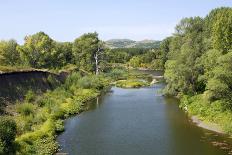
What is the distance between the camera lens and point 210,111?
190ft

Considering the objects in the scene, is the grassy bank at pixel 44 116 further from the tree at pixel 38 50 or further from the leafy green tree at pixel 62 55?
the leafy green tree at pixel 62 55

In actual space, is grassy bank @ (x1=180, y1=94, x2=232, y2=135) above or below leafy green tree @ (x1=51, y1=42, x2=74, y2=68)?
below

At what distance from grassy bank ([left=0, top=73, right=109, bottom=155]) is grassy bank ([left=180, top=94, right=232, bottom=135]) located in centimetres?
2050

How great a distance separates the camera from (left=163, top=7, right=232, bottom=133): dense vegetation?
178 feet

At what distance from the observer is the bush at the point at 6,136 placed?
117ft

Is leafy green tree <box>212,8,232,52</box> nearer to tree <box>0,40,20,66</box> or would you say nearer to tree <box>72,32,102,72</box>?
tree <box>0,40,20,66</box>

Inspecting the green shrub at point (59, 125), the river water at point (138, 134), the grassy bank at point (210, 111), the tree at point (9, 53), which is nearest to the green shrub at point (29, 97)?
the river water at point (138, 134)

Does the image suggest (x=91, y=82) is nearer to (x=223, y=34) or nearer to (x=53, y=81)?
(x=53, y=81)

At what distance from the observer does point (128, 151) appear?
42344 millimetres

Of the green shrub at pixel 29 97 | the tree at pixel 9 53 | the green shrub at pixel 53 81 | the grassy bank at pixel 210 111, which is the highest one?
the tree at pixel 9 53

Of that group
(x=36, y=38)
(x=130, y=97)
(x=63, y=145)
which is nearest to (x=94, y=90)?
(x=130, y=97)

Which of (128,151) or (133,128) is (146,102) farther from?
(128,151)

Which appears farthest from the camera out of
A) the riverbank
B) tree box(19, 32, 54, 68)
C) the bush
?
tree box(19, 32, 54, 68)

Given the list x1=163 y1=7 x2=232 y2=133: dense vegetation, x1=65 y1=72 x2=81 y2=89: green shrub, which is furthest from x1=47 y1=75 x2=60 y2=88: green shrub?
x1=163 y1=7 x2=232 y2=133: dense vegetation
